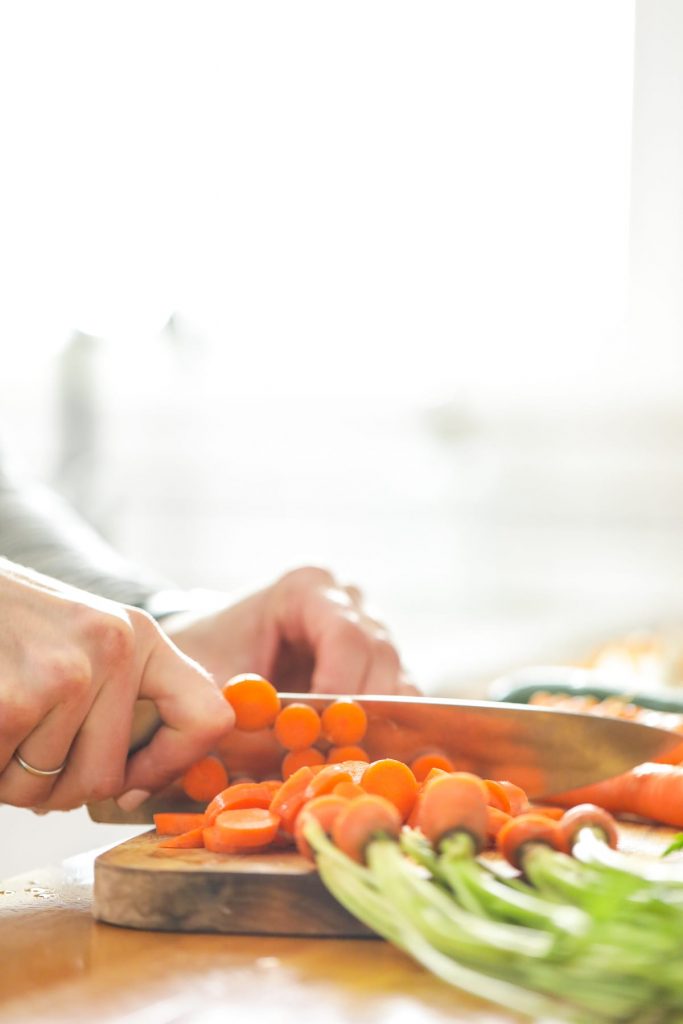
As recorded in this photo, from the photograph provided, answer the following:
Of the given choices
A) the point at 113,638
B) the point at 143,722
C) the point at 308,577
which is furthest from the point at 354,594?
the point at 113,638

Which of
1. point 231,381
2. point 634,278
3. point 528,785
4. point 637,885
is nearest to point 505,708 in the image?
point 528,785

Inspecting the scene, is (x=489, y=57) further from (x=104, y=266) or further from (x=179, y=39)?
(x=104, y=266)

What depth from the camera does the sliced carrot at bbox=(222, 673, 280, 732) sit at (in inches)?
45.6

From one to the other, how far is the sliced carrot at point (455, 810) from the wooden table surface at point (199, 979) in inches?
3.7

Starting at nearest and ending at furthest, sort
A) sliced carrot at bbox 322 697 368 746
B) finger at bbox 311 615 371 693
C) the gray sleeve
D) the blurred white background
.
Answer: sliced carrot at bbox 322 697 368 746 → finger at bbox 311 615 371 693 → the gray sleeve → the blurred white background

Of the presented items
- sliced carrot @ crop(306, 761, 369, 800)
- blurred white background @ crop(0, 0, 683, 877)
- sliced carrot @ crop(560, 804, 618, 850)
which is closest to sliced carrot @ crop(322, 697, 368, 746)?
sliced carrot @ crop(306, 761, 369, 800)

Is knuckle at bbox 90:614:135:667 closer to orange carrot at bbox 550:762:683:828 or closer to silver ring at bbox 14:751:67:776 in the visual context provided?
silver ring at bbox 14:751:67:776

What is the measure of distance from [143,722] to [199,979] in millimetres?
324

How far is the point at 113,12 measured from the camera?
21.3 feet

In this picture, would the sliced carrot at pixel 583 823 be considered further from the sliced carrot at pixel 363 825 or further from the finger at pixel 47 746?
the finger at pixel 47 746

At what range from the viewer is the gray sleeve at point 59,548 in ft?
5.68

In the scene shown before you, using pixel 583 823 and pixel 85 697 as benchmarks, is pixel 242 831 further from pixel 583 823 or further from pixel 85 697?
pixel 583 823

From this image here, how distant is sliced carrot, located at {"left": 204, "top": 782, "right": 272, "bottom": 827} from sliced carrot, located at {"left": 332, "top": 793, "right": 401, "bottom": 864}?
0.67ft

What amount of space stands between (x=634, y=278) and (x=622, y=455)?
1.15 m
